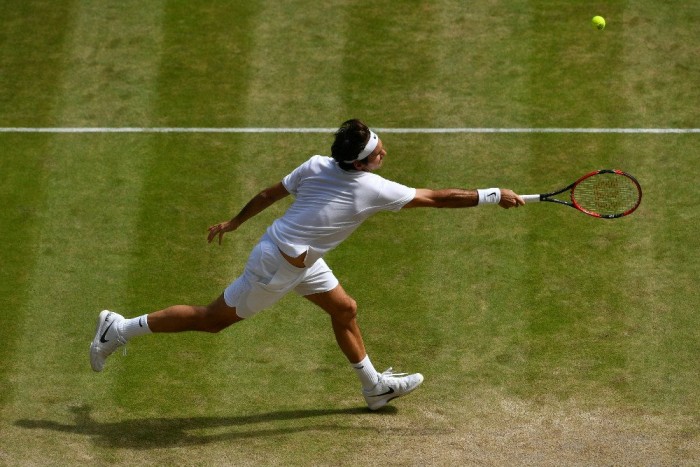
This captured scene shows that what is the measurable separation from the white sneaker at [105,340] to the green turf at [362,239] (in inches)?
11.5

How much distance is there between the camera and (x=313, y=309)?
11.2m

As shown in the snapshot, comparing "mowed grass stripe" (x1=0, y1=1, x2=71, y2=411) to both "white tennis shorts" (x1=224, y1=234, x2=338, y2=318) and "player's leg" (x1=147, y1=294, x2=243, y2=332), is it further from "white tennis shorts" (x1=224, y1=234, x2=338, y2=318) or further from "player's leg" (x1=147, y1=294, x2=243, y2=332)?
"white tennis shorts" (x1=224, y1=234, x2=338, y2=318)

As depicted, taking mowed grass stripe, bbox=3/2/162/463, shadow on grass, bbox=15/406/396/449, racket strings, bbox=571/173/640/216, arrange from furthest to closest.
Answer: racket strings, bbox=571/173/640/216 → mowed grass stripe, bbox=3/2/162/463 → shadow on grass, bbox=15/406/396/449

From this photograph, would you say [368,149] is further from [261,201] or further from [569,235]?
[569,235]

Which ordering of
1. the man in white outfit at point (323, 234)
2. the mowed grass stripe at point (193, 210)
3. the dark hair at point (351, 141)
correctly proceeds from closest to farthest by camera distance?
the dark hair at point (351, 141)
the man in white outfit at point (323, 234)
the mowed grass stripe at point (193, 210)

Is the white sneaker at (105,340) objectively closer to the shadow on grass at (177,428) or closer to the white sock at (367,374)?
the shadow on grass at (177,428)

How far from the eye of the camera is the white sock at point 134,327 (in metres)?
9.97

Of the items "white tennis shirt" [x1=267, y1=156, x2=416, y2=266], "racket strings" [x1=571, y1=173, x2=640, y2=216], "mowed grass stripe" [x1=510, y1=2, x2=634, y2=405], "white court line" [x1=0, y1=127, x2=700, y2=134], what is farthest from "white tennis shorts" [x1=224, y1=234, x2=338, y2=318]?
"white court line" [x1=0, y1=127, x2=700, y2=134]

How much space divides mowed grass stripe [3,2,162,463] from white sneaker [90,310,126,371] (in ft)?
0.95

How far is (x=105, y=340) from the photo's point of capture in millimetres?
10133

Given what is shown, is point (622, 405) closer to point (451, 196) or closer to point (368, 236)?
point (451, 196)

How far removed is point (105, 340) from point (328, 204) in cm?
213

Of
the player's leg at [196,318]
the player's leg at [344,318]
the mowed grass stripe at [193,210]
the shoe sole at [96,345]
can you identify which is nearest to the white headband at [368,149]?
the player's leg at [344,318]

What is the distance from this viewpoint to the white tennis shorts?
375 inches
